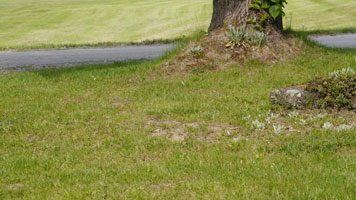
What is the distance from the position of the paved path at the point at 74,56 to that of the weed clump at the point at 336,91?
6.70 meters

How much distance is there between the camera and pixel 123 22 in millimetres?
29516

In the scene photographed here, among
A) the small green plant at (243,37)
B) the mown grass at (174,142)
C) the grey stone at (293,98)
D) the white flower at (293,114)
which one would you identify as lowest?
the mown grass at (174,142)

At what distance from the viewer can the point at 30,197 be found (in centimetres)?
419

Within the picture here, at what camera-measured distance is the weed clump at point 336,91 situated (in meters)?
6.22

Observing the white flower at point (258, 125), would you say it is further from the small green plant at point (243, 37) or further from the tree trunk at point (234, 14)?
the tree trunk at point (234, 14)

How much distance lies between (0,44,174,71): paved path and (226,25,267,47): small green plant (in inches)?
126

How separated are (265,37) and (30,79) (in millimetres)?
6254

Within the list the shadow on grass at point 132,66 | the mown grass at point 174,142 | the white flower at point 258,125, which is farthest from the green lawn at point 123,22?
the white flower at point 258,125

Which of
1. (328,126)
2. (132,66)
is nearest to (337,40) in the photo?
(132,66)

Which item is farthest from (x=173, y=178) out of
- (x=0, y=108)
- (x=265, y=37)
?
(x=265, y=37)

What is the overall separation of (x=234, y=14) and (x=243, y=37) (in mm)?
757

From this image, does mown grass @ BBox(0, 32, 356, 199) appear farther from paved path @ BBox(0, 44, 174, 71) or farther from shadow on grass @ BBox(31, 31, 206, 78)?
paved path @ BBox(0, 44, 174, 71)

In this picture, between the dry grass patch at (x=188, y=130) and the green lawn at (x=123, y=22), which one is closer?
the dry grass patch at (x=188, y=130)

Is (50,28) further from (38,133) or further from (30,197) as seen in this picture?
(30,197)
